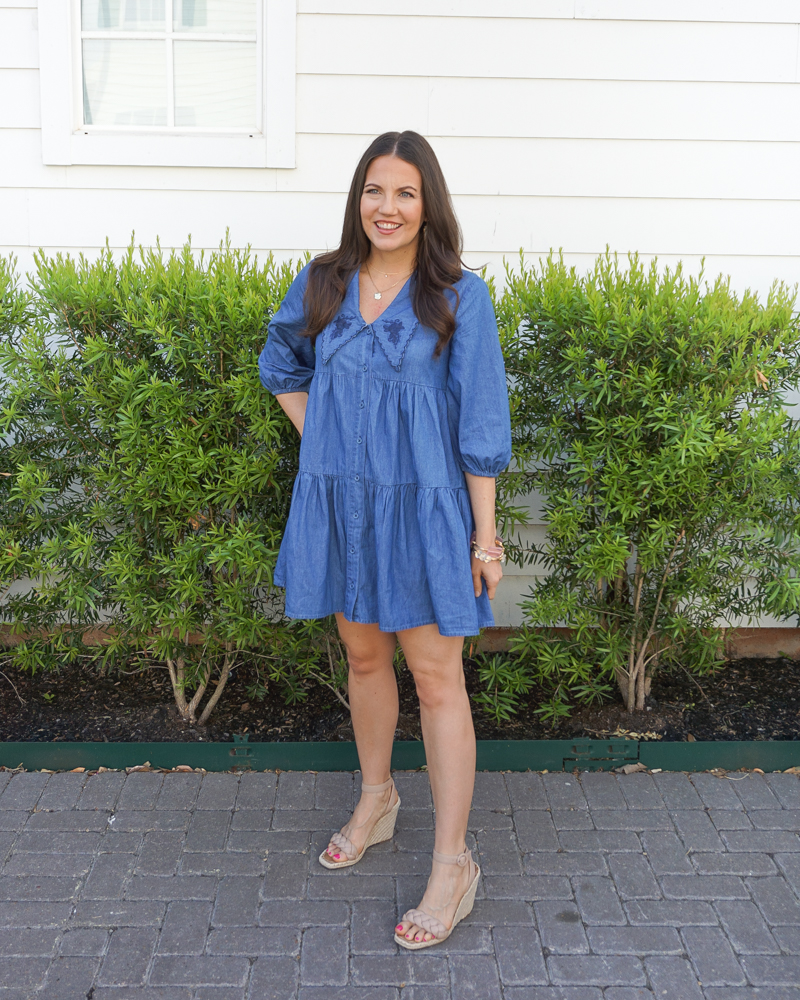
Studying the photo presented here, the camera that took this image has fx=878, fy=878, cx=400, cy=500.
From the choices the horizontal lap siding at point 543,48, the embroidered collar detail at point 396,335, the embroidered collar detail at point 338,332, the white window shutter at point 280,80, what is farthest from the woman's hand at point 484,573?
the horizontal lap siding at point 543,48

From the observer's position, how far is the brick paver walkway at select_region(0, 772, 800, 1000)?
90.2 inches

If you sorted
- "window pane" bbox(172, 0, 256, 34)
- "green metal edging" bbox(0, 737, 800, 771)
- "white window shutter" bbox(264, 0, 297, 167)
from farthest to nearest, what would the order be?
"window pane" bbox(172, 0, 256, 34) → "white window shutter" bbox(264, 0, 297, 167) → "green metal edging" bbox(0, 737, 800, 771)

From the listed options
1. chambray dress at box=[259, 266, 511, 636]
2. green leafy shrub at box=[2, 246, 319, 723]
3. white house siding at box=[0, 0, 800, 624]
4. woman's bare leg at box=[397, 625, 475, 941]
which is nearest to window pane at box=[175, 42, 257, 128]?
white house siding at box=[0, 0, 800, 624]

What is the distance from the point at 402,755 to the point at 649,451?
4.63ft

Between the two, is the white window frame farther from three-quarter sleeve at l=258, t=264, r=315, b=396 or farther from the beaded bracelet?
the beaded bracelet

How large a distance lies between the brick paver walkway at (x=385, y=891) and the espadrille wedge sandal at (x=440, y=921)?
4 cm

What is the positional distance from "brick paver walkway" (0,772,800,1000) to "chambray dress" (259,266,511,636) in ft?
2.85

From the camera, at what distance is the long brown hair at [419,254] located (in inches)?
88.7

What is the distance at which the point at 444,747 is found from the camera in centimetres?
243

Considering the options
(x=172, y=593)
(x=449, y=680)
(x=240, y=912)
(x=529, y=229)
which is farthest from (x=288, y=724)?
(x=529, y=229)

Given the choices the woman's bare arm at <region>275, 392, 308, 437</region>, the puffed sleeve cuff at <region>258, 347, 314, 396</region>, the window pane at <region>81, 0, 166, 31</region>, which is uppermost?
the window pane at <region>81, 0, 166, 31</region>

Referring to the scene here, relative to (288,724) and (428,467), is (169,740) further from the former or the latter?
(428,467)

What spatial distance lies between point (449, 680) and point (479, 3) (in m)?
2.77

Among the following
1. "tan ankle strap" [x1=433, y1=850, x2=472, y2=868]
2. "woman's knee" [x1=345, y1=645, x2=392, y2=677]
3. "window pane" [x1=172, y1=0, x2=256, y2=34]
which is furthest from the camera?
"window pane" [x1=172, y1=0, x2=256, y2=34]
